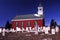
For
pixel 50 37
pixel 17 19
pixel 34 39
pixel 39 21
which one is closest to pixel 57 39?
pixel 50 37

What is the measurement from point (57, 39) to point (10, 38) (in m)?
1.87

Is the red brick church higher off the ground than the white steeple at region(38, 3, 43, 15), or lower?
lower

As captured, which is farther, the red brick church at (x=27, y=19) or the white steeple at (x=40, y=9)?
the white steeple at (x=40, y=9)

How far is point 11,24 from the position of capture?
20969mm

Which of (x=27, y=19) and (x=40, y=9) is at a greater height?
(x=40, y=9)

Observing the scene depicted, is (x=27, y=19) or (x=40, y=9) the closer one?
(x=27, y=19)

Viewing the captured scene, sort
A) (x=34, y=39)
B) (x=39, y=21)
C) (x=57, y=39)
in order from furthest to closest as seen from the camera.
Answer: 1. (x=39, y=21)
2. (x=34, y=39)
3. (x=57, y=39)

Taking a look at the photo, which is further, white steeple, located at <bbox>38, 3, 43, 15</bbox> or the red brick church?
white steeple, located at <bbox>38, 3, 43, 15</bbox>

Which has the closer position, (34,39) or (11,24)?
(34,39)

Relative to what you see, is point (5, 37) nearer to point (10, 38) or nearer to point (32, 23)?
point (10, 38)

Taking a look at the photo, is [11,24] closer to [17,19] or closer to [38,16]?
[17,19]

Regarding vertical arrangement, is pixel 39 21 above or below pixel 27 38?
below

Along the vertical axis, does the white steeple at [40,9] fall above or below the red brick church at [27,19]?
above

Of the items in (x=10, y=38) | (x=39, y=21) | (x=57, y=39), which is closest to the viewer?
(x=57, y=39)
